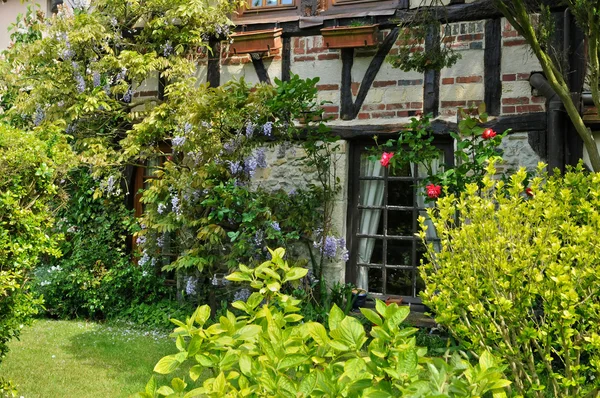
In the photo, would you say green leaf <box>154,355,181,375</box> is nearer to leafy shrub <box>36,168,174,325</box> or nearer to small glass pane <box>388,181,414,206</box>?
small glass pane <box>388,181,414,206</box>

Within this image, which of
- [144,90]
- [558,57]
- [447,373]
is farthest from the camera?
[144,90]

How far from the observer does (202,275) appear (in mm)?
6758

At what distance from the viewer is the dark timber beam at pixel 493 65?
6133 millimetres

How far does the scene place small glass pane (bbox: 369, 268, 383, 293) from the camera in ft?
21.7

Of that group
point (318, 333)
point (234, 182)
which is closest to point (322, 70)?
point (234, 182)

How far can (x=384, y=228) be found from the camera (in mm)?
6605

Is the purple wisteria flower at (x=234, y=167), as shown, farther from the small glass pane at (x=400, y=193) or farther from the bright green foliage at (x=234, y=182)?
the small glass pane at (x=400, y=193)

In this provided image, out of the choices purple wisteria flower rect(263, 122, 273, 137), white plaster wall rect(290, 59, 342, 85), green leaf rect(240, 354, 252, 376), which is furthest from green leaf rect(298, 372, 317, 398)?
white plaster wall rect(290, 59, 342, 85)

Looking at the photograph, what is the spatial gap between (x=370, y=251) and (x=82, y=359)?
279cm

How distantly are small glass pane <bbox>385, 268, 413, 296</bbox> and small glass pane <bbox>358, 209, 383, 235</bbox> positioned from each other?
40 cm

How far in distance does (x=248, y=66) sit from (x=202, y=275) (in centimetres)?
218

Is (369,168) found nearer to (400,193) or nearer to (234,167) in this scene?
(400,193)

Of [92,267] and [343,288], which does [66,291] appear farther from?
[343,288]

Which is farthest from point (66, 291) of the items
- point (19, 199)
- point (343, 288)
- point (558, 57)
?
point (558, 57)
